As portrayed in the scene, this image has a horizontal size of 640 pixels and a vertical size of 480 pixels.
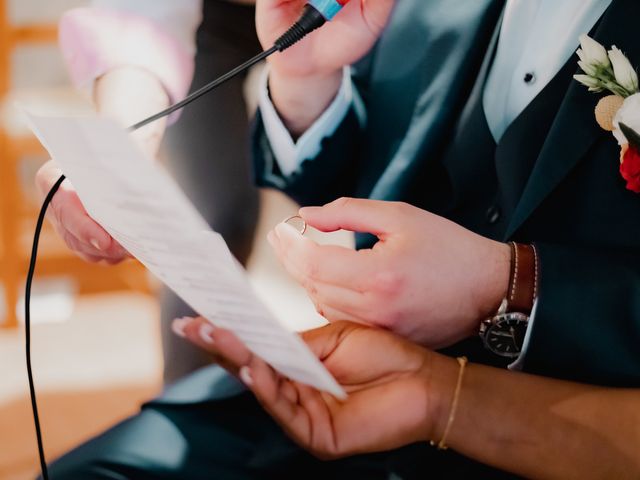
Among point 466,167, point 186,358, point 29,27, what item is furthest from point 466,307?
point 29,27

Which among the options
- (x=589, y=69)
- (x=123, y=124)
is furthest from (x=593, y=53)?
(x=123, y=124)

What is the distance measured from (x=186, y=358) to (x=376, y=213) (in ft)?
2.56

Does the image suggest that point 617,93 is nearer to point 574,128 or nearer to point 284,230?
point 574,128

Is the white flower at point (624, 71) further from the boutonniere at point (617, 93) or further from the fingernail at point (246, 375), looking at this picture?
the fingernail at point (246, 375)

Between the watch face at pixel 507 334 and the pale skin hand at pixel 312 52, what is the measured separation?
36cm

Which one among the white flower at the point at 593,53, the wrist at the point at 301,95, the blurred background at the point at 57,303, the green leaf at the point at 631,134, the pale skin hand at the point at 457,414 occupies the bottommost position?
the blurred background at the point at 57,303

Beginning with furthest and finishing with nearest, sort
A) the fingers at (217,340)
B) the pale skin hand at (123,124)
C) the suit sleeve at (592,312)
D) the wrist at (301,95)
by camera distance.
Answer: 1. the wrist at (301,95)
2. the pale skin hand at (123,124)
3. the suit sleeve at (592,312)
4. the fingers at (217,340)

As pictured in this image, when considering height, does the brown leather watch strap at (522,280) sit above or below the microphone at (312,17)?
below

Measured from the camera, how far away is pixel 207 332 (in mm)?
635

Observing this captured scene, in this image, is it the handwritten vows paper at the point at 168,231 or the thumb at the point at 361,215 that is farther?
the thumb at the point at 361,215

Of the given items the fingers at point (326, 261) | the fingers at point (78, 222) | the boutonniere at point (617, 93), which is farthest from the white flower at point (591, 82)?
the fingers at point (78, 222)

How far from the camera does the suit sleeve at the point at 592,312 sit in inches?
28.8

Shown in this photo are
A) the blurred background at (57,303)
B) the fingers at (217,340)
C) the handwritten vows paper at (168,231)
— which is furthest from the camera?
the blurred background at (57,303)

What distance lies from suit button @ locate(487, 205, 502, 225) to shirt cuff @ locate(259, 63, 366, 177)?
23 centimetres
